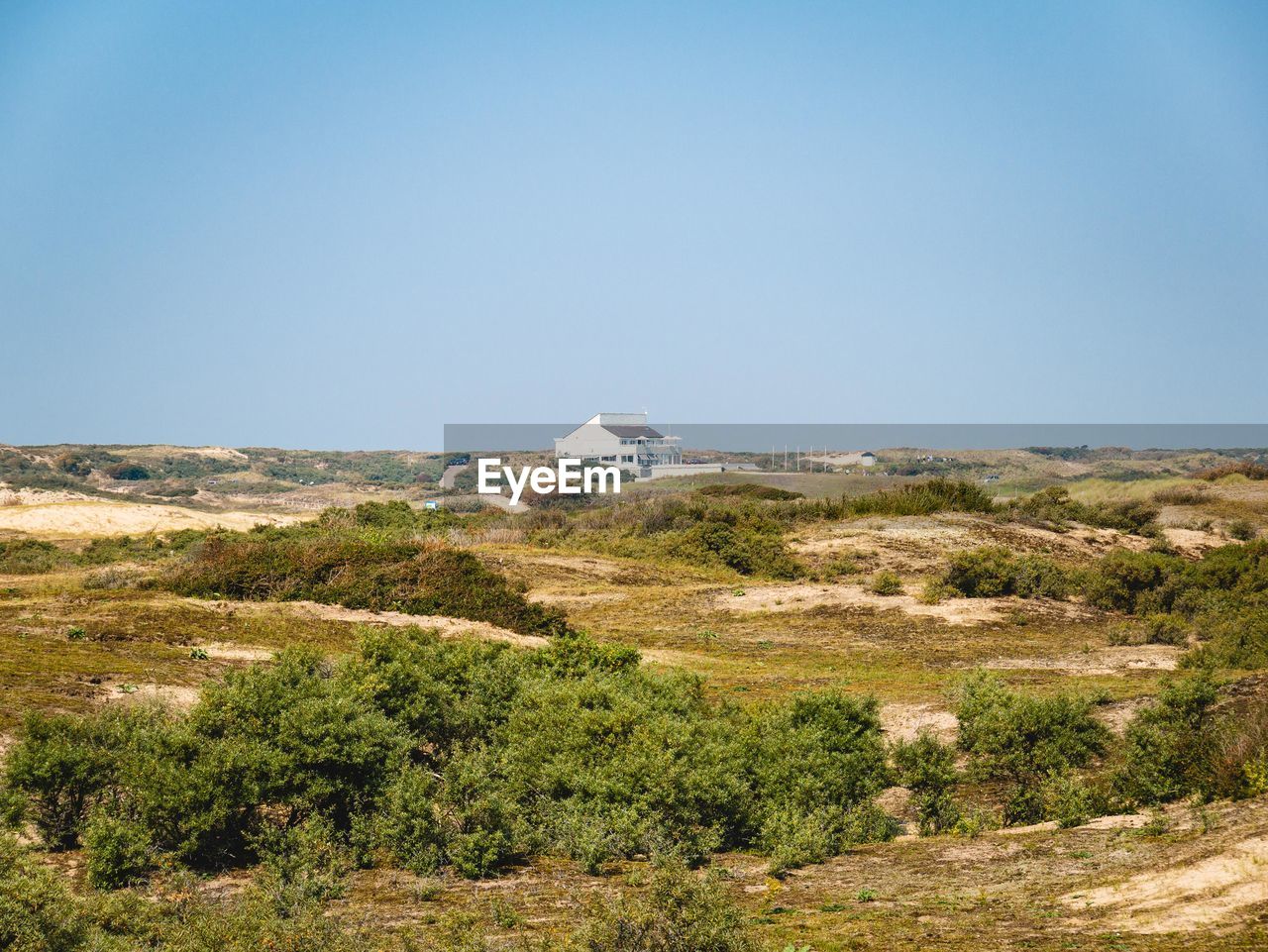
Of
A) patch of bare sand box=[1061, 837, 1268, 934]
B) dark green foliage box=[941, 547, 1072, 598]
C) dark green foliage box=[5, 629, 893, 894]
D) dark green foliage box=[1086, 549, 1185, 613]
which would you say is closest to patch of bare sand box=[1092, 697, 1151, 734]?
dark green foliage box=[5, 629, 893, 894]

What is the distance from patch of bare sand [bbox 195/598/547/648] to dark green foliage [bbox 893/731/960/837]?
11849mm

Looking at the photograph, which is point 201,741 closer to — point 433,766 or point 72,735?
point 72,735

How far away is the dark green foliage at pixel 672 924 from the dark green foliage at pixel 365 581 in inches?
726

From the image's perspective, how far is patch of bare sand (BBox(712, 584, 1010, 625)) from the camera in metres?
30.6

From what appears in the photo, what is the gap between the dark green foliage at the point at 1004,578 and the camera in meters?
32.7

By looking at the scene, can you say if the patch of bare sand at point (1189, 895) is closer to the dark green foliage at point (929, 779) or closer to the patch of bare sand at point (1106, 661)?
the dark green foliage at point (929, 779)

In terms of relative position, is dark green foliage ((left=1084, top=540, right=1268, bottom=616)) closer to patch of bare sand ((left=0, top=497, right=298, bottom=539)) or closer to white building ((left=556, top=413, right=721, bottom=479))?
patch of bare sand ((left=0, top=497, right=298, bottom=539))

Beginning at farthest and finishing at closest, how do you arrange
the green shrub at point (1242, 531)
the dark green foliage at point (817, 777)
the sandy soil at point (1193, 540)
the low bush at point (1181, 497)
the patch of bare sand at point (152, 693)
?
1. the low bush at point (1181, 497)
2. the green shrub at point (1242, 531)
3. the sandy soil at point (1193, 540)
4. the patch of bare sand at point (152, 693)
5. the dark green foliage at point (817, 777)

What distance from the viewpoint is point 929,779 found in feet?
40.4

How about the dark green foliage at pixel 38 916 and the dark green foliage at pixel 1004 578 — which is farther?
the dark green foliage at pixel 1004 578

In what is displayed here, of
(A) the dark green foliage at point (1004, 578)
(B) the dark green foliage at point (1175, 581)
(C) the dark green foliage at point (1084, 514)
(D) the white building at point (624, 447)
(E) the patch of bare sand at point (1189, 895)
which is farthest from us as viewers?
(D) the white building at point (624, 447)

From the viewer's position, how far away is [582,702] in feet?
40.9

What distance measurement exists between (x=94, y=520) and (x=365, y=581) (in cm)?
3299

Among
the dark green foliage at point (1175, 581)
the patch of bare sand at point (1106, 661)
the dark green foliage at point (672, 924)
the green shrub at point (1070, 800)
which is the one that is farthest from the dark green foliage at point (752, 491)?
the dark green foliage at point (672, 924)
